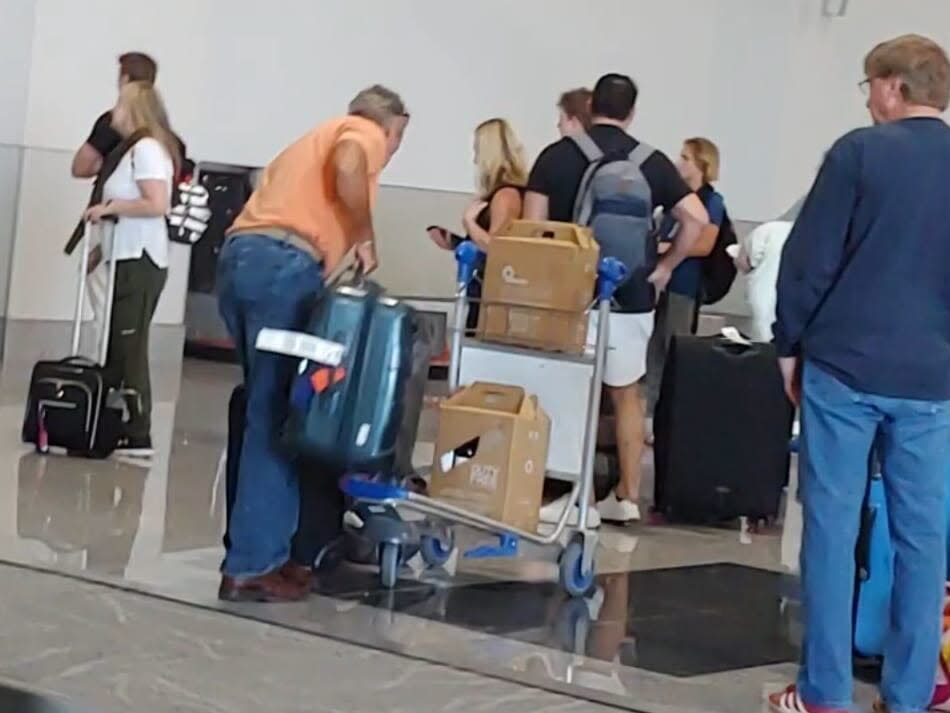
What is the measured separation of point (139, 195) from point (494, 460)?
236cm

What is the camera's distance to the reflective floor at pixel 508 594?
426cm

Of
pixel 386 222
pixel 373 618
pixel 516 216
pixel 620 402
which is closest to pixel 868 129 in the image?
pixel 373 618

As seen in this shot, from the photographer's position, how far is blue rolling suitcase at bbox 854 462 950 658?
4367 millimetres

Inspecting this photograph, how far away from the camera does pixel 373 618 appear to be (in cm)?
457

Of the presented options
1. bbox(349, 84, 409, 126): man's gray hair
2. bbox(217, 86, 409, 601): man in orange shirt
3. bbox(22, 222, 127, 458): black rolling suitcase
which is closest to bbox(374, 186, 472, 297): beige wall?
bbox(22, 222, 127, 458): black rolling suitcase

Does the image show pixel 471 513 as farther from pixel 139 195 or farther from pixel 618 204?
pixel 139 195

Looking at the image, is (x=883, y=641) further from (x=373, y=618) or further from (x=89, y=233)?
(x=89, y=233)

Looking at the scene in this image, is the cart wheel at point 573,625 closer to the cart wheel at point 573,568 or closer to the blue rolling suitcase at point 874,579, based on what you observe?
the cart wheel at point 573,568

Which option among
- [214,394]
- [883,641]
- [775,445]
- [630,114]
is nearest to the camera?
[883,641]

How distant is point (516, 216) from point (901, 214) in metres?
3.01

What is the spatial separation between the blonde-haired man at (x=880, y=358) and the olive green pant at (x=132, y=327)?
332 centimetres

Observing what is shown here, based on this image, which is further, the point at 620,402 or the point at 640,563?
the point at 620,402

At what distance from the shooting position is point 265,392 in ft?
15.1

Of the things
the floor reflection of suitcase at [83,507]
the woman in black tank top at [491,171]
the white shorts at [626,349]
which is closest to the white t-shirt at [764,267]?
the woman in black tank top at [491,171]
